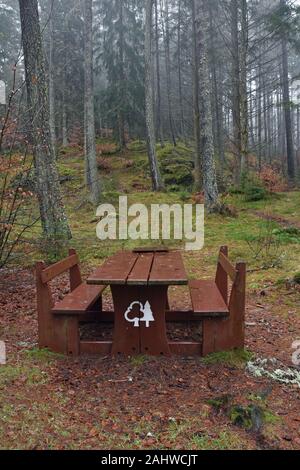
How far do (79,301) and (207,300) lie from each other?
1.25 metres

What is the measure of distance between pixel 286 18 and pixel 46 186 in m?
13.1

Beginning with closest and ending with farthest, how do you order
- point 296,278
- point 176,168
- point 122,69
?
point 296,278
point 176,168
point 122,69

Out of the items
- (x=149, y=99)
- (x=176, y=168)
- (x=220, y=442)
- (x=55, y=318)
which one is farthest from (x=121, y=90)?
(x=220, y=442)

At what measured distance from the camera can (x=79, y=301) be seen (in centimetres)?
378

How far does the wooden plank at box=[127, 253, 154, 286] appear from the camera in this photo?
10.5 ft

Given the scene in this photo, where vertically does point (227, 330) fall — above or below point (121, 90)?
below

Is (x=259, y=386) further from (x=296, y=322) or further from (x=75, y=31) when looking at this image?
(x=75, y=31)

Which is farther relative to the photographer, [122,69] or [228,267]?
[122,69]

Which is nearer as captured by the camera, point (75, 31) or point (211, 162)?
point (211, 162)

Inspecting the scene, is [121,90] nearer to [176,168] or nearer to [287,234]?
[176,168]

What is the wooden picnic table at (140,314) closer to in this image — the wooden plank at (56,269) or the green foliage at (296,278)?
the wooden plank at (56,269)

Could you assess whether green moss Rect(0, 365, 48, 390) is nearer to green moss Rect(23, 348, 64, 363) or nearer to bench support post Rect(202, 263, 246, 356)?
green moss Rect(23, 348, 64, 363)

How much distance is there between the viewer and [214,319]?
3.52 meters

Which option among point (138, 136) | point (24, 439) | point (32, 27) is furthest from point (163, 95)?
→ point (24, 439)
